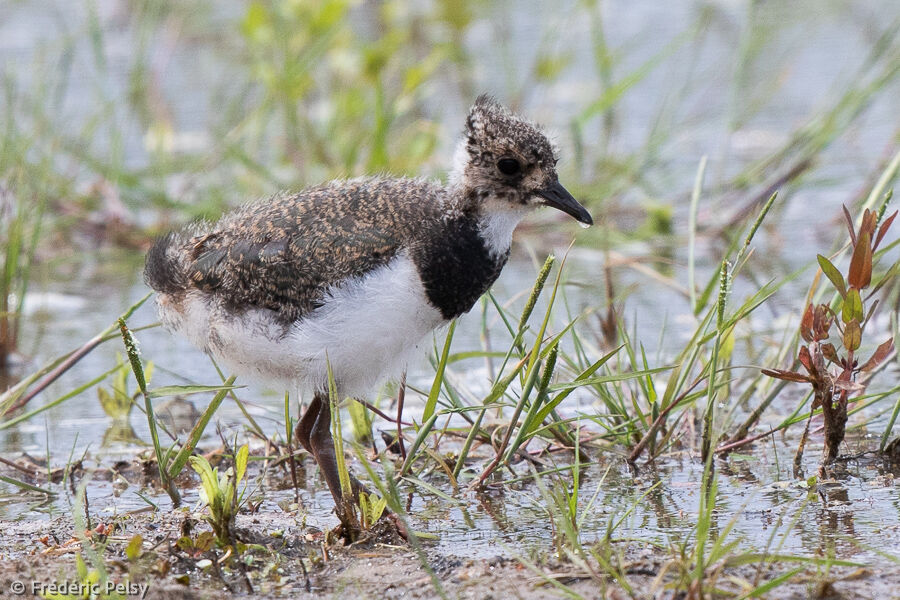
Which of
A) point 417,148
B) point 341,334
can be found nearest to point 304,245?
point 341,334

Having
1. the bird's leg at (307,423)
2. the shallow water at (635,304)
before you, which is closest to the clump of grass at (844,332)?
the shallow water at (635,304)

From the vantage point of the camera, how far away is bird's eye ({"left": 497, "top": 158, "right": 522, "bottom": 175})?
3.70 metres

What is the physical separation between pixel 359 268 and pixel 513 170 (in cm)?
55

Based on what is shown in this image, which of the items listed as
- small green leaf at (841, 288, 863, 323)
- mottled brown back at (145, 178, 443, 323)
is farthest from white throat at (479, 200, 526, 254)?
small green leaf at (841, 288, 863, 323)

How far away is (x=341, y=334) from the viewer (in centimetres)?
Result: 351

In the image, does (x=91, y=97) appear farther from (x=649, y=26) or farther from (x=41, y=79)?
(x=649, y=26)

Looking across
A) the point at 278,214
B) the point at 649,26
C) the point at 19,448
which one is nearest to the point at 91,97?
the point at 649,26

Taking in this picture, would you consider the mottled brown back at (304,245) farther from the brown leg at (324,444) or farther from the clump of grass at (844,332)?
the clump of grass at (844,332)

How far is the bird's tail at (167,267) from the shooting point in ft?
12.6

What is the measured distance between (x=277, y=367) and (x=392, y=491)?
2.77 feet

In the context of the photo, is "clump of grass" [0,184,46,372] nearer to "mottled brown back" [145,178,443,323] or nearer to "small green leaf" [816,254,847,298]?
"mottled brown back" [145,178,443,323]

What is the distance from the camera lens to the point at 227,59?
941 cm

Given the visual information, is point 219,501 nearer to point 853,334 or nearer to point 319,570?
point 319,570

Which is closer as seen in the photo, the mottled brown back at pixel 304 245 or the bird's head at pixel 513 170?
the mottled brown back at pixel 304 245
